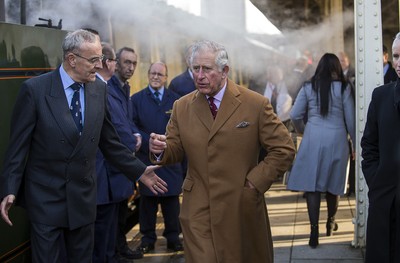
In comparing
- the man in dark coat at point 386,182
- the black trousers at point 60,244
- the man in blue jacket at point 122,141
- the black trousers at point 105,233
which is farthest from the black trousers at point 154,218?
the man in dark coat at point 386,182

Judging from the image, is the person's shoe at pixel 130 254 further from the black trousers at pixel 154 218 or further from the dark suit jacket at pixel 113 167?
the dark suit jacket at pixel 113 167

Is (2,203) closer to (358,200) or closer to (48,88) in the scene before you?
(48,88)

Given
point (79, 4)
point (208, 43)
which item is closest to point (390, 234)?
point (208, 43)

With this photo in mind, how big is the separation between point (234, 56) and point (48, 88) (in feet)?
37.2

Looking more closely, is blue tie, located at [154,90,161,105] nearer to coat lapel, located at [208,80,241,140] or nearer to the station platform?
the station platform

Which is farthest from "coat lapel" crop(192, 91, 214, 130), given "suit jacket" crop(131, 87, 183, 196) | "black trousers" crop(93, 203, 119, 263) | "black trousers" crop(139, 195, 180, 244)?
"black trousers" crop(139, 195, 180, 244)

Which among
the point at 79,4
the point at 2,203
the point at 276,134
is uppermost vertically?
the point at 79,4

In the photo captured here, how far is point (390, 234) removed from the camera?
4.03 meters

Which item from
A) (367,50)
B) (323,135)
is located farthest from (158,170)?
(367,50)

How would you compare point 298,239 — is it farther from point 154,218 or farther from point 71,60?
point 71,60

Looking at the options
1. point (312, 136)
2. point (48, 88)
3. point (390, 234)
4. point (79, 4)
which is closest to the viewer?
point (390, 234)

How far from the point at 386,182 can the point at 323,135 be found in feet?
9.13

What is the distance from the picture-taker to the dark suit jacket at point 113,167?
5789 mm

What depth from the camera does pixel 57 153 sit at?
425cm
